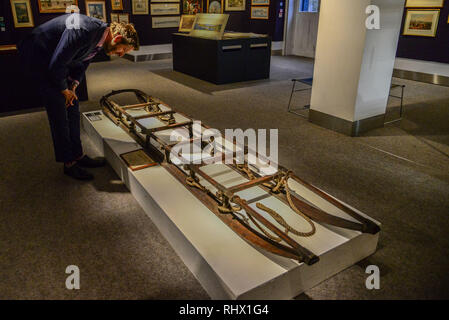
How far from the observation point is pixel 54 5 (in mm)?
9219

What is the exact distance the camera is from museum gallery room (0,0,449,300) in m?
2.12

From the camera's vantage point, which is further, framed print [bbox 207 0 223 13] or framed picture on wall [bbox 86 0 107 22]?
framed print [bbox 207 0 223 13]

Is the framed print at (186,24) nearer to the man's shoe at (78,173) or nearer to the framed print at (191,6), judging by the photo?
the framed print at (191,6)

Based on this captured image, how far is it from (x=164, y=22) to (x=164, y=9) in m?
0.39

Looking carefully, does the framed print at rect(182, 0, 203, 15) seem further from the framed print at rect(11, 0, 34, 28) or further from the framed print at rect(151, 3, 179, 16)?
the framed print at rect(11, 0, 34, 28)

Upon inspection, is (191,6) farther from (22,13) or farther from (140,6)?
(22,13)

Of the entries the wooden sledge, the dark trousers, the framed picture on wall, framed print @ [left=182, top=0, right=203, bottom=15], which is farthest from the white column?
framed print @ [left=182, top=0, right=203, bottom=15]

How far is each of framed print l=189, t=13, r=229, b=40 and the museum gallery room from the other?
4.99ft

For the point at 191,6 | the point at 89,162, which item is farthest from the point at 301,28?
the point at 89,162

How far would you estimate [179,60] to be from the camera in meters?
8.34

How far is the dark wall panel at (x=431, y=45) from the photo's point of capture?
25.0 ft

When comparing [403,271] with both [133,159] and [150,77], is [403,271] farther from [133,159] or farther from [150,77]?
[150,77]

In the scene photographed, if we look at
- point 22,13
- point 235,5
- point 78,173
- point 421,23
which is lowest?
point 78,173

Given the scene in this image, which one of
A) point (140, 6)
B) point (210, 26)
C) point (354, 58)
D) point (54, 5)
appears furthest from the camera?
point (140, 6)
